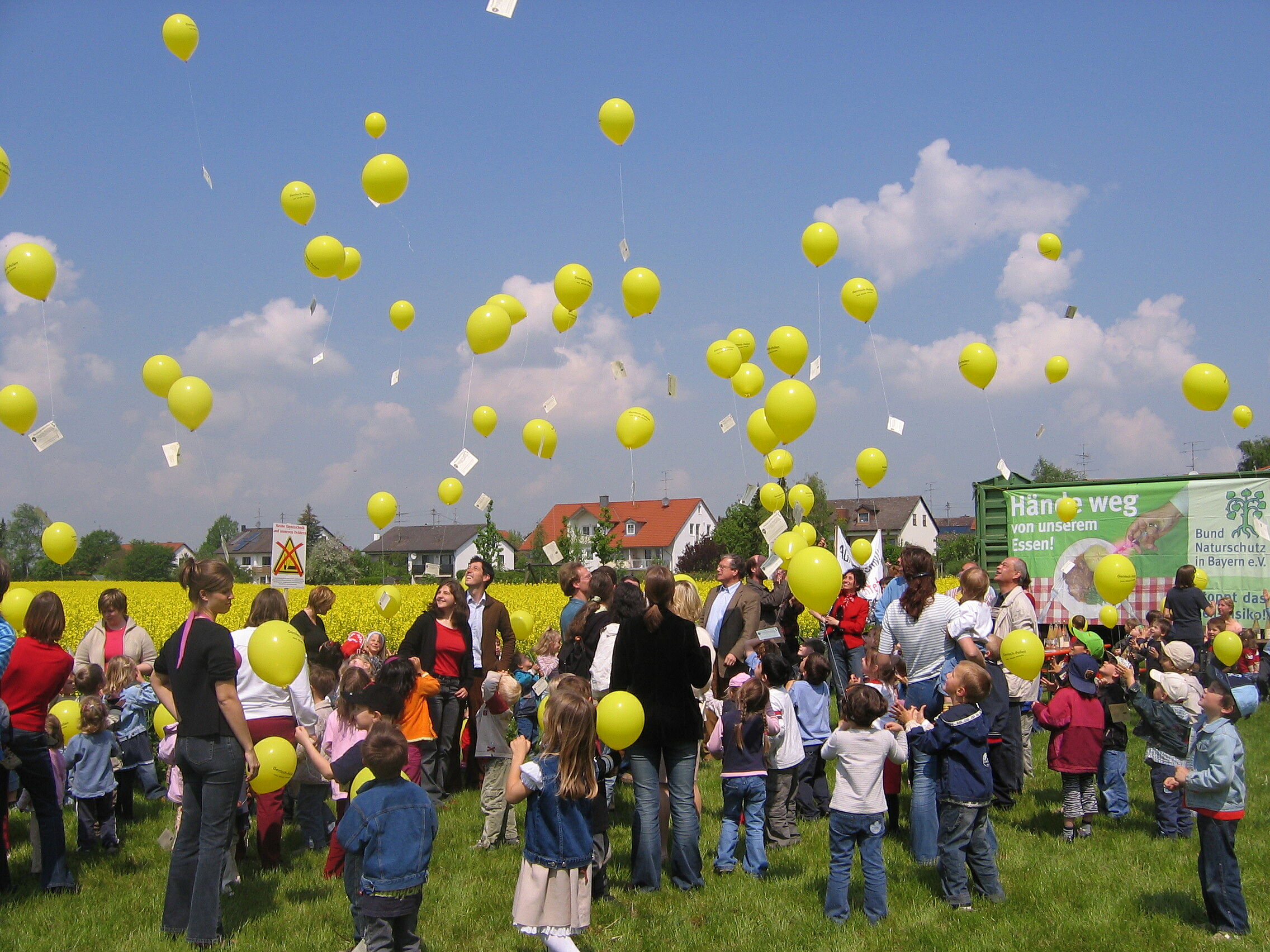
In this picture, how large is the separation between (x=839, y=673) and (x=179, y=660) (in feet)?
20.6

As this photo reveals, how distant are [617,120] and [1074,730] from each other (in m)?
6.33

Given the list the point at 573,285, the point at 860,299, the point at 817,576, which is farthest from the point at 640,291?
the point at 817,576

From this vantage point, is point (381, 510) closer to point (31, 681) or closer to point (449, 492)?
point (449, 492)

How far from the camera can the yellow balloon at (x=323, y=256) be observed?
29.0 feet

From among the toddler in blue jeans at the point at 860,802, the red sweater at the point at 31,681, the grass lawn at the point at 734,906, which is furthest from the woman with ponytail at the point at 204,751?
the toddler in blue jeans at the point at 860,802

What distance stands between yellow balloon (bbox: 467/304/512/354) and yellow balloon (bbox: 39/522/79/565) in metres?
4.23

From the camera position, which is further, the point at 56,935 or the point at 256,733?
the point at 256,733

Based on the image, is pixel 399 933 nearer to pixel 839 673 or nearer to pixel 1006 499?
pixel 839 673

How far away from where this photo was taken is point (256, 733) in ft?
16.5

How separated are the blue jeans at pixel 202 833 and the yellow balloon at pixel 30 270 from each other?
4230mm

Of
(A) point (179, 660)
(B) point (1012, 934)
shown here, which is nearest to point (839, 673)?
(B) point (1012, 934)

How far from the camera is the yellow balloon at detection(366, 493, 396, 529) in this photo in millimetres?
9812

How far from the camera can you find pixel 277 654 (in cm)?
456

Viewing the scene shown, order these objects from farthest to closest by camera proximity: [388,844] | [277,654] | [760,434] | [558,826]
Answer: [760,434] → [277,654] → [558,826] → [388,844]
